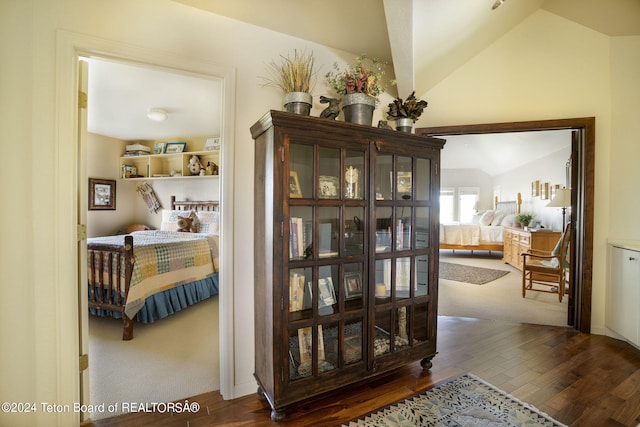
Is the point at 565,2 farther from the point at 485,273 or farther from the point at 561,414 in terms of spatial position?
the point at 485,273

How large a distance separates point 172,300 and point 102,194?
328cm

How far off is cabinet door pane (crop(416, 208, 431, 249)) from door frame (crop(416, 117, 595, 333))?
1.22 metres

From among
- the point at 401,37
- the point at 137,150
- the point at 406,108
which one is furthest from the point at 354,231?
the point at 137,150

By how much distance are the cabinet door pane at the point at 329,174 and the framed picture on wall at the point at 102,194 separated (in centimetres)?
527

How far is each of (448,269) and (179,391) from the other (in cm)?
502

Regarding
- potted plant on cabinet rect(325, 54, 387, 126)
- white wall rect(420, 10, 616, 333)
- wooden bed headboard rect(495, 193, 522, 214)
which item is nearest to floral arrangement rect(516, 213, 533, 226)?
wooden bed headboard rect(495, 193, 522, 214)

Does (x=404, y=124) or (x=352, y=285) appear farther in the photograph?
(x=404, y=124)

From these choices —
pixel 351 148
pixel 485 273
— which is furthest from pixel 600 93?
pixel 485 273

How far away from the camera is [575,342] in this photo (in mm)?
2605

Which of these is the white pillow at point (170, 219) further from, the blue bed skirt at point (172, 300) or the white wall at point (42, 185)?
the white wall at point (42, 185)

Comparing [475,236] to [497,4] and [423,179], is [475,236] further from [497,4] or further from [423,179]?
[423,179]

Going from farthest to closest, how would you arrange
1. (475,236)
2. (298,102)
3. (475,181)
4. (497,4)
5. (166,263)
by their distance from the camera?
(475,181), (475,236), (166,263), (497,4), (298,102)

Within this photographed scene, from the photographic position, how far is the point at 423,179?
2.06 m

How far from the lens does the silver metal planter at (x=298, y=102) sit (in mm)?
1728
